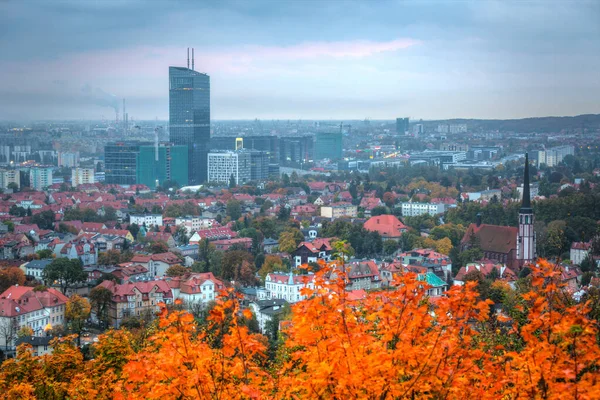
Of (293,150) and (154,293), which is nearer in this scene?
(154,293)

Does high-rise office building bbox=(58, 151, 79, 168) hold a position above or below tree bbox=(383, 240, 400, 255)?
above

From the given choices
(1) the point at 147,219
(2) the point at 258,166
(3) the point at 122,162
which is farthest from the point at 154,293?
(2) the point at 258,166

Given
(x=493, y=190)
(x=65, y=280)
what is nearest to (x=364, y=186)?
(x=493, y=190)

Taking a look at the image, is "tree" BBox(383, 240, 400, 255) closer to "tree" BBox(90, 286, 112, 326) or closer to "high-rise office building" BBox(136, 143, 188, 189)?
"tree" BBox(90, 286, 112, 326)

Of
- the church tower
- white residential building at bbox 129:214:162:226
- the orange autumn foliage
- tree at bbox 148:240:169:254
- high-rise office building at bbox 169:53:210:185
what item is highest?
high-rise office building at bbox 169:53:210:185

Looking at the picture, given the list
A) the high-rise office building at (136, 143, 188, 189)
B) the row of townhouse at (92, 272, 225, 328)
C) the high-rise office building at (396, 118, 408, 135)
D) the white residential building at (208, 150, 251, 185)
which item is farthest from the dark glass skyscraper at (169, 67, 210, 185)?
the high-rise office building at (396, 118, 408, 135)

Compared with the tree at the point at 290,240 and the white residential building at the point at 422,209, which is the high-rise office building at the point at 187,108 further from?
the tree at the point at 290,240

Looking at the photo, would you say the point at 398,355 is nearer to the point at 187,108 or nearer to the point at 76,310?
the point at 76,310
